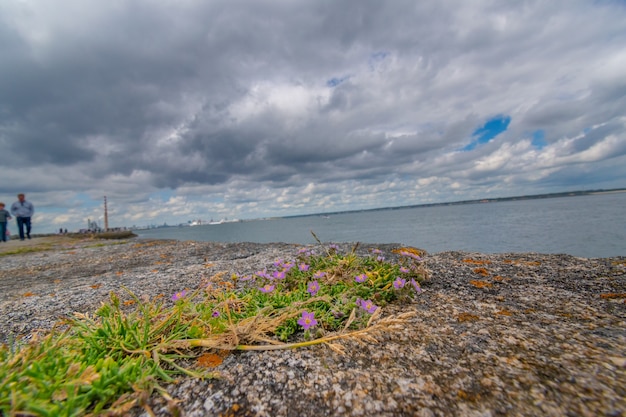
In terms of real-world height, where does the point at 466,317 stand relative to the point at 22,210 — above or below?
below

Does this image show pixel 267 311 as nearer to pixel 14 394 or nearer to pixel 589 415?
pixel 14 394

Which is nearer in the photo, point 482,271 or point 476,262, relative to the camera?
point 482,271

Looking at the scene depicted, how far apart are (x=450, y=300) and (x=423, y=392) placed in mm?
1581

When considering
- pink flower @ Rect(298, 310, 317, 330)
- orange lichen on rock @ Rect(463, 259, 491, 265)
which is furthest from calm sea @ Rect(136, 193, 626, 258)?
pink flower @ Rect(298, 310, 317, 330)

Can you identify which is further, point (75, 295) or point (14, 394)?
point (75, 295)

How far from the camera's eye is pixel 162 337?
6.42 feet

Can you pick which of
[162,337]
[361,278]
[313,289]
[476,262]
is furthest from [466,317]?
[162,337]

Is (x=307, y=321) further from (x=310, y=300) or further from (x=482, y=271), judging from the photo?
(x=482, y=271)

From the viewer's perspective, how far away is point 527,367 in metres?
1.56

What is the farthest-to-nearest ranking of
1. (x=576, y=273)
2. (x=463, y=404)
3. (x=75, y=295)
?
(x=75, y=295) < (x=576, y=273) < (x=463, y=404)

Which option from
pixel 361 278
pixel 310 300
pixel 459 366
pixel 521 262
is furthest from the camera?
Result: pixel 521 262

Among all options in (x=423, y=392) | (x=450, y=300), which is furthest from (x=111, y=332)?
(x=450, y=300)

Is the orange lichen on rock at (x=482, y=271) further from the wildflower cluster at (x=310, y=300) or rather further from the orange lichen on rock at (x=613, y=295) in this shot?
the orange lichen on rock at (x=613, y=295)

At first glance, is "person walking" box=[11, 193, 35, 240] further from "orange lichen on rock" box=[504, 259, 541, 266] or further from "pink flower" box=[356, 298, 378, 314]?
"orange lichen on rock" box=[504, 259, 541, 266]
